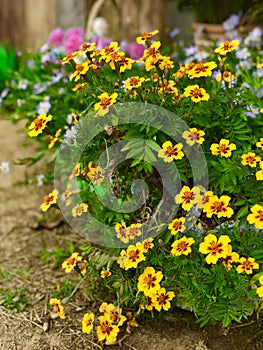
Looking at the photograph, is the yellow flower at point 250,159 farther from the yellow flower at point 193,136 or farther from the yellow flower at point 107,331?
the yellow flower at point 107,331

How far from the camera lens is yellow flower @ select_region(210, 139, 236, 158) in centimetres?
168

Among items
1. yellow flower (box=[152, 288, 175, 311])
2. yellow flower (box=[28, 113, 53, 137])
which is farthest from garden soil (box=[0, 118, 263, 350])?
yellow flower (box=[28, 113, 53, 137])

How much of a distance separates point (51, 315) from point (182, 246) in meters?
0.57

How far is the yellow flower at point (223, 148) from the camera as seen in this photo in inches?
66.0

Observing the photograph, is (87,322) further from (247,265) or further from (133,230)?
(247,265)

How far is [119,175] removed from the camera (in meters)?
1.79

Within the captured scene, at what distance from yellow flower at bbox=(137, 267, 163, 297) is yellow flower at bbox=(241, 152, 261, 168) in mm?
384

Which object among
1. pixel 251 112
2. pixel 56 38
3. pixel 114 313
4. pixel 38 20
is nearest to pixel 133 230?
pixel 114 313

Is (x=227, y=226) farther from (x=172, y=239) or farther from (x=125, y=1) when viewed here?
(x=125, y=1)

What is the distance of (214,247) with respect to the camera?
1563 mm

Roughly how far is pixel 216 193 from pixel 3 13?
3.08 m

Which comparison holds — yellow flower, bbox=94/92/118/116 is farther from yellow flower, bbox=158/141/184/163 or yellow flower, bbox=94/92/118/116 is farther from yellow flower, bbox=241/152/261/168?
yellow flower, bbox=241/152/261/168

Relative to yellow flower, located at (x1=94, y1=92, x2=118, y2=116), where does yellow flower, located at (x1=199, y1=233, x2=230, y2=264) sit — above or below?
below

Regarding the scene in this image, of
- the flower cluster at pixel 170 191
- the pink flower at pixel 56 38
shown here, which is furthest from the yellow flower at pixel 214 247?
the pink flower at pixel 56 38
